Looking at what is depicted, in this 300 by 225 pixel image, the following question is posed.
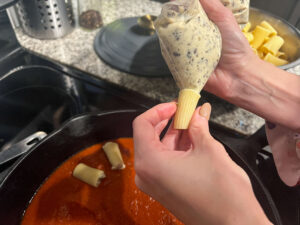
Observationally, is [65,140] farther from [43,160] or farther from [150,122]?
[150,122]

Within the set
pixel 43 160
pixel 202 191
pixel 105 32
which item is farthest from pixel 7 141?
pixel 202 191

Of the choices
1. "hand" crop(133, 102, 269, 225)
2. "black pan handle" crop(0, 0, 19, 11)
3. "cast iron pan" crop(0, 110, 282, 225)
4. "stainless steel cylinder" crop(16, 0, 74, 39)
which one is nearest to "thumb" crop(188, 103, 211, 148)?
"hand" crop(133, 102, 269, 225)

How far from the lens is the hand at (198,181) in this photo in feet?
1.35

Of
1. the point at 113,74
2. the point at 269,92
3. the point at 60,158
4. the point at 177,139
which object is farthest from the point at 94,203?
the point at 269,92

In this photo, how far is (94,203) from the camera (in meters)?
0.71

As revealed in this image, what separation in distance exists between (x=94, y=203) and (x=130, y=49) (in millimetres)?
633

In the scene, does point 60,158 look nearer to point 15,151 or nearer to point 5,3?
point 15,151

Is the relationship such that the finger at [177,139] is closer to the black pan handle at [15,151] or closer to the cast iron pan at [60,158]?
the cast iron pan at [60,158]

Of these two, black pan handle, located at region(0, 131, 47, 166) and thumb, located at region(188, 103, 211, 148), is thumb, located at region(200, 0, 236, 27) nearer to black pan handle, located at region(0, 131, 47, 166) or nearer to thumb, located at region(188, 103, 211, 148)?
thumb, located at region(188, 103, 211, 148)

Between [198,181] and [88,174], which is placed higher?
[198,181]

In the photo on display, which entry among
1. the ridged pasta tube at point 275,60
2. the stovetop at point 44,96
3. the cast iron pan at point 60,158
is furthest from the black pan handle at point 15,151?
the ridged pasta tube at point 275,60

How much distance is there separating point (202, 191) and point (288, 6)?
1138 mm

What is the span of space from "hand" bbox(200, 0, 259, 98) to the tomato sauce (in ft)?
1.25

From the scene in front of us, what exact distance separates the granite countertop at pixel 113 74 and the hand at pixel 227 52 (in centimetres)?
11
